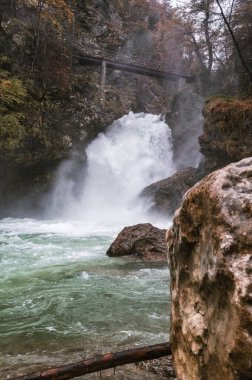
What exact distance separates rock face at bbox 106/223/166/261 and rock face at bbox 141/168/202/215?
8419 mm

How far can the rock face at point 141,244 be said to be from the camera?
9.51 m

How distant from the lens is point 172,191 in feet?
62.4

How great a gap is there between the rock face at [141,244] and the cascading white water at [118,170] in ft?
34.2

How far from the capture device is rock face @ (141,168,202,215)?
61.2 ft

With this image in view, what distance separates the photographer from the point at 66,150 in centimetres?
2083

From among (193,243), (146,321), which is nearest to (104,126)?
(146,321)

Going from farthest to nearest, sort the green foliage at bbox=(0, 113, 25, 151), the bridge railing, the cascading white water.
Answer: the bridge railing, the cascading white water, the green foliage at bbox=(0, 113, 25, 151)

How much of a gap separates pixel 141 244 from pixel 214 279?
7789mm

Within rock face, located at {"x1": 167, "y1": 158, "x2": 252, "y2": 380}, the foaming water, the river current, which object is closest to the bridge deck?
the river current

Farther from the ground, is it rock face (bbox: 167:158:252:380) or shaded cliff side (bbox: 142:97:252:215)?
shaded cliff side (bbox: 142:97:252:215)

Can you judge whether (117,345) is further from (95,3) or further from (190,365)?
(95,3)

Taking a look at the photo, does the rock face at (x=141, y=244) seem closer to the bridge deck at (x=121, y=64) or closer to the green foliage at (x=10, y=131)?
the green foliage at (x=10, y=131)

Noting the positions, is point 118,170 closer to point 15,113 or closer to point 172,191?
point 172,191

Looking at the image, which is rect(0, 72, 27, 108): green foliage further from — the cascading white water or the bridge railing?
the bridge railing
